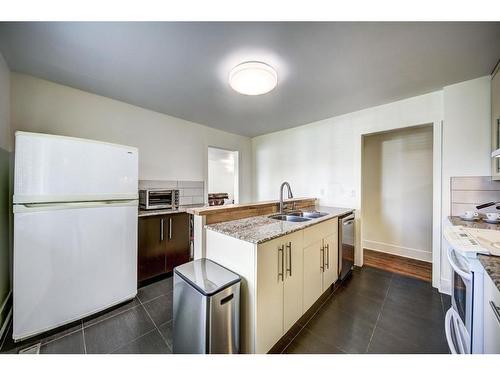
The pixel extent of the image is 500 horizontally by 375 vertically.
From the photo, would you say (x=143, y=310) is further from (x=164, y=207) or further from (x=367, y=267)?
(x=367, y=267)

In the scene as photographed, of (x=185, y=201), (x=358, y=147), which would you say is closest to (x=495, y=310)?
(x=358, y=147)

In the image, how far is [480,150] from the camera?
1.85 metres

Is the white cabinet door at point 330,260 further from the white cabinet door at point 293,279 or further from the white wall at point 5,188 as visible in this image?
the white wall at point 5,188

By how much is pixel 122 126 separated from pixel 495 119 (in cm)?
396

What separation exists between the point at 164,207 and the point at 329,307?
2.20 meters

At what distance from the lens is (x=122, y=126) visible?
2.44 metres

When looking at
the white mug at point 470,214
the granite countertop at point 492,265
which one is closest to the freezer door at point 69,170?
the granite countertop at point 492,265

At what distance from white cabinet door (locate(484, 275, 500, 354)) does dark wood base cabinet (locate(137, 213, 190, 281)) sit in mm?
2587

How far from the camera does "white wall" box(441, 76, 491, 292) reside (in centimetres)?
183

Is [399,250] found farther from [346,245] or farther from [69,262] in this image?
[69,262]

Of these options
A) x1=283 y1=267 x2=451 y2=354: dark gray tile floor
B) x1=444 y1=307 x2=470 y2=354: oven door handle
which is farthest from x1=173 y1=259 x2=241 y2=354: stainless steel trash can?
x1=444 y1=307 x2=470 y2=354: oven door handle

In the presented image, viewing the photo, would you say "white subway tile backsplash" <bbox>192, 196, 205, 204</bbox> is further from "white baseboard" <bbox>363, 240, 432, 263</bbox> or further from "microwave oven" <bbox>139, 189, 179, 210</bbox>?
"white baseboard" <bbox>363, 240, 432, 263</bbox>

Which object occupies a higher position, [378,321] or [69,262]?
[69,262]
